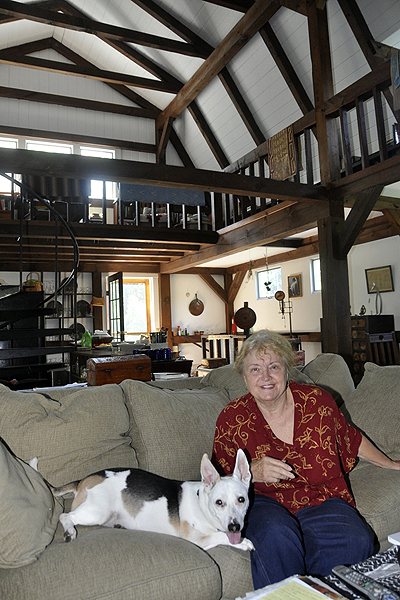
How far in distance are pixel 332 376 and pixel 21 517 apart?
6.06 ft

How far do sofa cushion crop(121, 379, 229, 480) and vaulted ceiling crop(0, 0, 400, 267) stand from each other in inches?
113

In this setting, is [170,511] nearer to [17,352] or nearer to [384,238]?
[17,352]

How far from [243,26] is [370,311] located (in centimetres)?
465

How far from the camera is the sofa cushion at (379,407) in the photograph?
2.35 meters

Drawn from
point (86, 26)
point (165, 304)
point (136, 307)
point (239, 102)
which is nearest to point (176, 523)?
point (239, 102)

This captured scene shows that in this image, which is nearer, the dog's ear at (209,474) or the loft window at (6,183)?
the dog's ear at (209,474)

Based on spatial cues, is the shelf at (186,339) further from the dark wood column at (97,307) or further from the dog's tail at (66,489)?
the dog's tail at (66,489)

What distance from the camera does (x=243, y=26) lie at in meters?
6.53

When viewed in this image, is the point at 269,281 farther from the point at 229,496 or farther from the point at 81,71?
the point at 229,496

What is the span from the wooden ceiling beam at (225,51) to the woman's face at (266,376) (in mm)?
5357

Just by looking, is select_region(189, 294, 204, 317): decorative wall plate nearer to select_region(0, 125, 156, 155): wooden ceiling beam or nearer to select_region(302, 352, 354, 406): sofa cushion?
select_region(0, 125, 156, 155): wooden ceiling beam

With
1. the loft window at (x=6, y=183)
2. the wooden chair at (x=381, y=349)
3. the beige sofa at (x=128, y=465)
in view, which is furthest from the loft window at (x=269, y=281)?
the beige sofa at (x=128, y=465)

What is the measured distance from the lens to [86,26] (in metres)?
7.07

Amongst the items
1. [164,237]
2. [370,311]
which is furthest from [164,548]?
[370,311]
